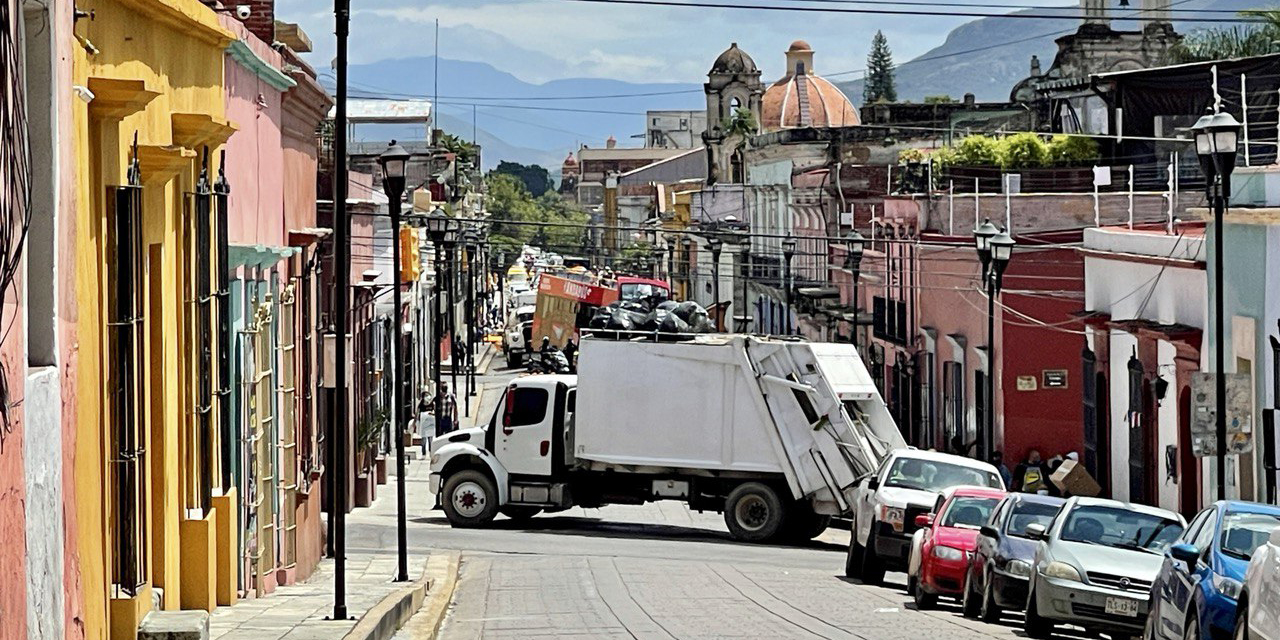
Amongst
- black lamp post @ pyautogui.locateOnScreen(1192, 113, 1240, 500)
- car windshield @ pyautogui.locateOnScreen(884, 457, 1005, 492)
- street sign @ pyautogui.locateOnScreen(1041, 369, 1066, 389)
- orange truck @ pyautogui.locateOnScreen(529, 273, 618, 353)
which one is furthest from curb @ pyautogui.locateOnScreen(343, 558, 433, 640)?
orange truck @ pyautogui.locateOnScreen(529, 273, 618, 353)

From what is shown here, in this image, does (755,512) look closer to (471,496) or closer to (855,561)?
(471,496)

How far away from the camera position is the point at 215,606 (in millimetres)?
17500

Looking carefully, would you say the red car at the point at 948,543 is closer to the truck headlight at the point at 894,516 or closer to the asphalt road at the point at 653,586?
the asphalt road at the point at 653,586

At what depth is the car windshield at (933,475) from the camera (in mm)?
27125

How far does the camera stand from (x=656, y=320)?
1419 inches

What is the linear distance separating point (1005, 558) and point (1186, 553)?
5.80 metres

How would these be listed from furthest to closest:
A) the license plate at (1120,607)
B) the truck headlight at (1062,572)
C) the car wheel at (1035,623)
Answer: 1. the car wheel at (1035,623)
2. the truck headlight at (1062,572)
3. the license plate at (1120,607)

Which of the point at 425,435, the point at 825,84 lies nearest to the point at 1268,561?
the point at 425,435

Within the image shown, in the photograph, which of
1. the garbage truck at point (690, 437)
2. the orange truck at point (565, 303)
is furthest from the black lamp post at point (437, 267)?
the orange truck at point (565, 303)

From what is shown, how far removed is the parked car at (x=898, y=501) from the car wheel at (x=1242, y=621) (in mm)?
12048

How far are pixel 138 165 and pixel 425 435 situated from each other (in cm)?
2129

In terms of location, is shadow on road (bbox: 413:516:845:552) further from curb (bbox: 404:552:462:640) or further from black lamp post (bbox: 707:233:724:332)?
black lamp post (bbox: 707:233:724:332)

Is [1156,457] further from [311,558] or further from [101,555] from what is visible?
[101,555]

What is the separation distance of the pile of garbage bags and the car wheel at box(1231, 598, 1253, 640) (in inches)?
867
